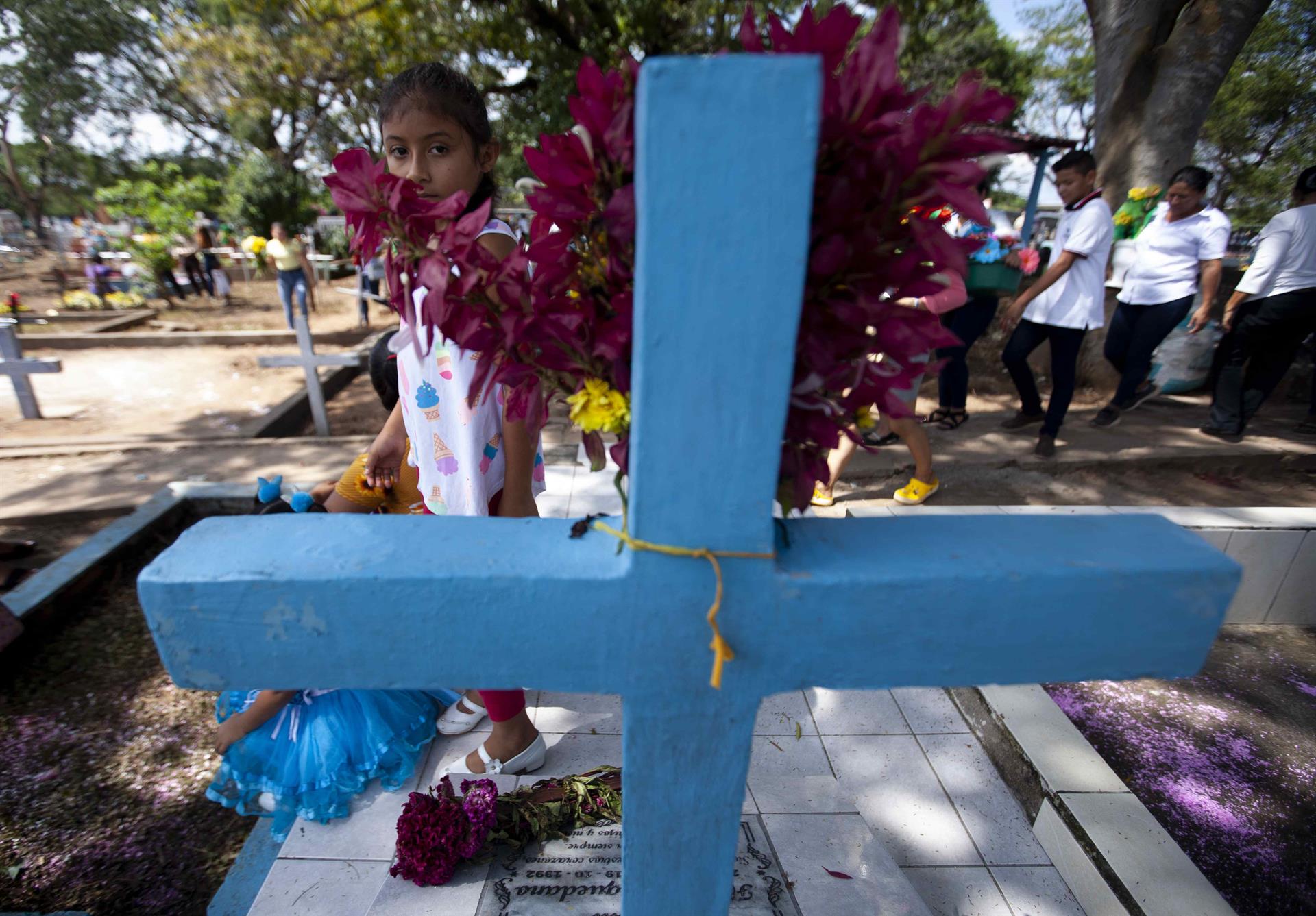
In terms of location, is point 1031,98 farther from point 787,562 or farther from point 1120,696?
point 787,562

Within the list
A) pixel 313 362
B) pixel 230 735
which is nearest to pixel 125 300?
pixel 313 362

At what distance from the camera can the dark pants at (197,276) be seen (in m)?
13.4

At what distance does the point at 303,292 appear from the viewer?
9.98 metres

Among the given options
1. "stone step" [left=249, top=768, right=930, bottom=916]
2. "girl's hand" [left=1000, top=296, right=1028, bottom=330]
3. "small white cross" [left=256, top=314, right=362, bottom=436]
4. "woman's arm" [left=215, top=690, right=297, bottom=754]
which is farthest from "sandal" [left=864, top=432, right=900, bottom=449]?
"small white cross" [left=256, top=314, right=362, bottom=436]

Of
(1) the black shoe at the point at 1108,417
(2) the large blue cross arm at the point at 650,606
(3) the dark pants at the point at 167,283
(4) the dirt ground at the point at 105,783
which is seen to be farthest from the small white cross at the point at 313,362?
(3) the dark pants at the point at 167,283

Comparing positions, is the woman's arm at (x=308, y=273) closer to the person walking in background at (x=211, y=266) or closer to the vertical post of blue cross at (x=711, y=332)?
the person walking in background at (x=211, y=266)

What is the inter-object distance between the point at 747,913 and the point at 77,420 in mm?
7708

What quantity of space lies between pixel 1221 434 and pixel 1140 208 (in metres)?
2.19

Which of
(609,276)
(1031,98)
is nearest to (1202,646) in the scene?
(609,276)

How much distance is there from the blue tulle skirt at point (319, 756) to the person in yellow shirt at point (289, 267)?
895 centimetres

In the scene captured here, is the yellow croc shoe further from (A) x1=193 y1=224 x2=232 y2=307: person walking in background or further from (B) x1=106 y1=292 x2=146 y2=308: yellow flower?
(B) x1=106 y1=292 x2=146 y2=308: yellow flower

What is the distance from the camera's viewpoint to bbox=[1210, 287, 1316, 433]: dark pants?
452 centimetres

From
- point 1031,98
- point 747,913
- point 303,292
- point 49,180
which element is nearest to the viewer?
point 747,913

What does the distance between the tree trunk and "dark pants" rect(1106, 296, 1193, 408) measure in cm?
183
